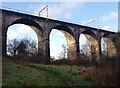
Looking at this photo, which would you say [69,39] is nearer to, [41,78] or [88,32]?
[88,32]

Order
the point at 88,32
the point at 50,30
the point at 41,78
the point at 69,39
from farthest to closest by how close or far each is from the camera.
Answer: the point at 88,32, the point at 69,39, the point at 50,30, the point at 41,78

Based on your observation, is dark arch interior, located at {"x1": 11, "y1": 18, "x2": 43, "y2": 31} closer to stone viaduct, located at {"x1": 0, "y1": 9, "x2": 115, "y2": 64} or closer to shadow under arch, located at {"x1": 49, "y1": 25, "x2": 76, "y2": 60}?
stone viaduct, located at {"x1": 0, "y1": 9, "x2": 115, "y2": 64}

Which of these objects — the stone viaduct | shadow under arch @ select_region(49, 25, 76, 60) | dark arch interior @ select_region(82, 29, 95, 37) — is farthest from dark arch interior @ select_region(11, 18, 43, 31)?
dark arch interior @ select_region(82, 29, 95, 37)

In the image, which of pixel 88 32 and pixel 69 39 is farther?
pixel 88 32

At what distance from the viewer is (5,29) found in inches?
1210

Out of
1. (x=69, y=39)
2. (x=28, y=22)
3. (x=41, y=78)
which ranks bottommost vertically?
(x=41, y=78)

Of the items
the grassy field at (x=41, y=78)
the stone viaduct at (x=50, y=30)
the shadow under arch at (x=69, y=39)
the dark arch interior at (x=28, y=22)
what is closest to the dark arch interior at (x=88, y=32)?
the stone viaduct at (x=50, y=30)

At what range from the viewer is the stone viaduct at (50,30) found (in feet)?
103

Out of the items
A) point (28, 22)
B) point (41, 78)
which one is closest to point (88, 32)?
point (28, 22)

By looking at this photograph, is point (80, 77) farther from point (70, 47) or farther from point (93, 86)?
point (70, 47)

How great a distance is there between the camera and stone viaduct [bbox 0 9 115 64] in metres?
31.5

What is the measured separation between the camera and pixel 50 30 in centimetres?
3578

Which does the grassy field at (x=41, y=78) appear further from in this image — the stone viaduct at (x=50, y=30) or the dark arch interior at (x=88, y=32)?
the dark arch interior at (x=88, y=32)

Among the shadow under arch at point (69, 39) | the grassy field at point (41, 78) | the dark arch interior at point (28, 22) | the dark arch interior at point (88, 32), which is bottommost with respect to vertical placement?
the grassy field at point (41, 78)
